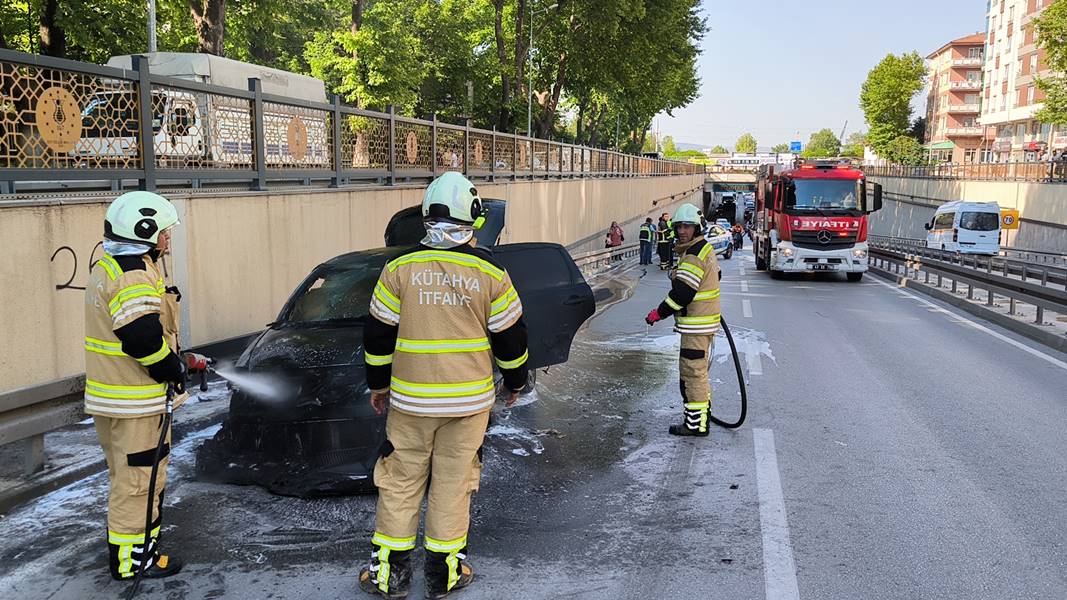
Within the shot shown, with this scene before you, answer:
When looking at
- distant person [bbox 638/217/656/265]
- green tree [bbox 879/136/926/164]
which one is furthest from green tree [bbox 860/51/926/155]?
distant person [bbox 638/217/656/265]

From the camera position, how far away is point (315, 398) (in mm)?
5359

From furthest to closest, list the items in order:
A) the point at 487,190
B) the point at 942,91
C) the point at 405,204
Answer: the point at 942,91, the point at 487,190, the point at 405,204

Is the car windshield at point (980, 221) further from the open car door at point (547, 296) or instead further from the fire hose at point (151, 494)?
the fire hose at point (151, 494)

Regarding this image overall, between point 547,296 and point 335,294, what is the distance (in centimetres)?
172

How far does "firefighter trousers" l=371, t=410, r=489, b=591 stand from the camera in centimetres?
398

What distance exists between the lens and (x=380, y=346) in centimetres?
407

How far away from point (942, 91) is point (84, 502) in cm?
11960

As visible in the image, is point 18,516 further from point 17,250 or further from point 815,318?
point 815,318

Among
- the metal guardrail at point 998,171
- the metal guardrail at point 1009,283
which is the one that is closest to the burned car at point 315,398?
the metal guardrail at point 1009,283

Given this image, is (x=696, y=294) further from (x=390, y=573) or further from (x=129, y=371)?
(x=129, y=371)

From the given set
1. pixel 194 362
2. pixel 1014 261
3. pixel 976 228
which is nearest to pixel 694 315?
pixel 194 362

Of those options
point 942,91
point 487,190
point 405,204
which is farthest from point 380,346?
point 942,91

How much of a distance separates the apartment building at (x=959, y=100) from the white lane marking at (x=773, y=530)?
10355 cm

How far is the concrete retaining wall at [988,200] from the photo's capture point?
35.9 metres
